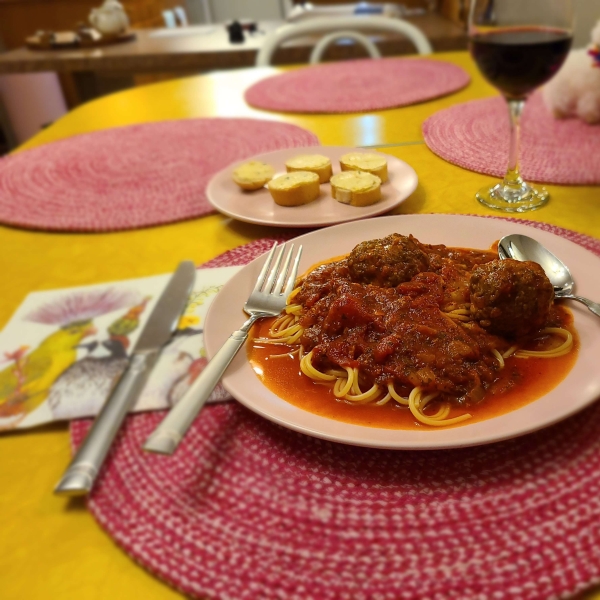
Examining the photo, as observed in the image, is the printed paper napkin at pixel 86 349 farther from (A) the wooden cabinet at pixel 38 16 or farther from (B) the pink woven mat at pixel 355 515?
(A) the wooden cabinet at pixel 38 16

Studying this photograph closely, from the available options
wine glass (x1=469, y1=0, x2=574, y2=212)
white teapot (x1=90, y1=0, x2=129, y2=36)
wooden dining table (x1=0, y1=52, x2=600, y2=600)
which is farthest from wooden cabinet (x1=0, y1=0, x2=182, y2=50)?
wine glass (x1=469, y1=0, x2=574, y2=212)

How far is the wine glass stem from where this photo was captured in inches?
53.9

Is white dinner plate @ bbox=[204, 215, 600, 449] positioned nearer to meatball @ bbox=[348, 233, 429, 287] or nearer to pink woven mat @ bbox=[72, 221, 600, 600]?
pink woven mat @ bbox=[72, 221, 600, 600]

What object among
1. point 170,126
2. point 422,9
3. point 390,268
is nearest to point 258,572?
point 390,268

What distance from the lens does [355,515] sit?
66cm

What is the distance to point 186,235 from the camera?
144cm

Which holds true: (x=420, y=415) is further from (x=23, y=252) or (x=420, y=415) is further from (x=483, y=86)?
(x=483, y=86)

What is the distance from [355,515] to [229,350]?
309 millimetres

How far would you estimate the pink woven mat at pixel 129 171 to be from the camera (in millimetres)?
1566

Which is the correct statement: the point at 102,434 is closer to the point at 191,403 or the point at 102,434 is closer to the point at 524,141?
the point at 191,403

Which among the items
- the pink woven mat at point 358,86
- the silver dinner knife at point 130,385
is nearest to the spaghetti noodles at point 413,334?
the silver dinner knife at point 130,385

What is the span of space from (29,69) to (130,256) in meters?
4.72

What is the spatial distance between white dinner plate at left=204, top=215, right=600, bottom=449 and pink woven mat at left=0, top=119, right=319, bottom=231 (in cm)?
52

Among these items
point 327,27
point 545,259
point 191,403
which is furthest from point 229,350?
point 327,27
